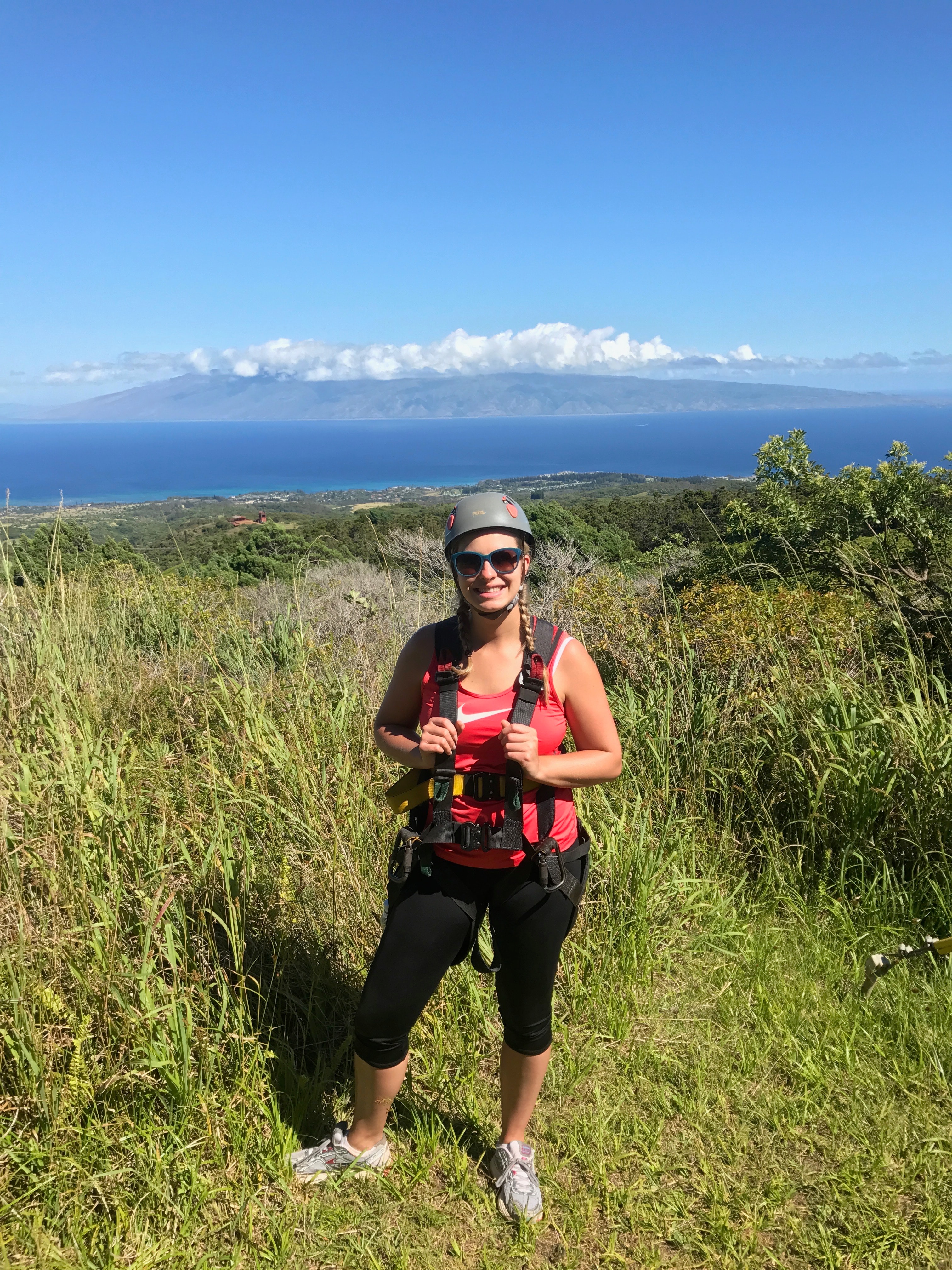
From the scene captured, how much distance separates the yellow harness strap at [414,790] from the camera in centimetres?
177

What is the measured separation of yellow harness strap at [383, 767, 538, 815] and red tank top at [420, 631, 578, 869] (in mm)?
23

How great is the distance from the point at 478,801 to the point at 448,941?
36 cm

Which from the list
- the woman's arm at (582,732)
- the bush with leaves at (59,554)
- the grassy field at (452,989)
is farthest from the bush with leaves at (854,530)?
the bush with leaves at (59,554)

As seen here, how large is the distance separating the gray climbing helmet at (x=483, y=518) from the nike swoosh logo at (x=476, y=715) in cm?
40

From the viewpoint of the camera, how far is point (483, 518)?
179 centimetres

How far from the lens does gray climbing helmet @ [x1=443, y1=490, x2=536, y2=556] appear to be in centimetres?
179

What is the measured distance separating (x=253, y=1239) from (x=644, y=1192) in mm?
1029

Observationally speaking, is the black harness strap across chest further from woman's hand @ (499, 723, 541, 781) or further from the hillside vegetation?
the hillside vegetation

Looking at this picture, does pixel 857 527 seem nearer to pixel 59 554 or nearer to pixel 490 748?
pixel 490 748

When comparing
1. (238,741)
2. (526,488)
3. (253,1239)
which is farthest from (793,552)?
(526,488)

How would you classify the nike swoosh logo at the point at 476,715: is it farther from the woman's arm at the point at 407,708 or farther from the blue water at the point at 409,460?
the blue water at the point at 409,460

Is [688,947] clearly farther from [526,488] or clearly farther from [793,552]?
[526,488]

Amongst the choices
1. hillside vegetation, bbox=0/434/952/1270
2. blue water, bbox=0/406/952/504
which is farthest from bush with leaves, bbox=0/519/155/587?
blue water, bbox=0/406/952/504

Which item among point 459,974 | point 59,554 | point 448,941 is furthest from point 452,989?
point 59,554
